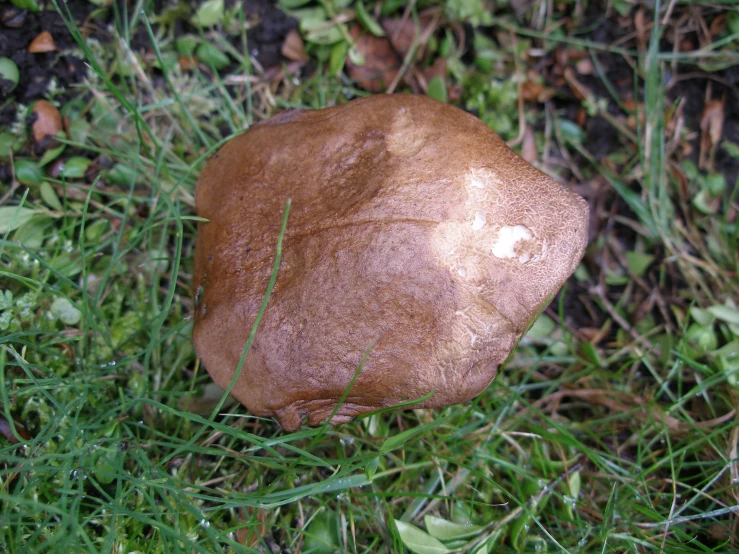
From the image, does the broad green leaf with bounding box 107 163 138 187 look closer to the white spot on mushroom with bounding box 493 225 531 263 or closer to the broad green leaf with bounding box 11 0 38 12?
the broad green leaf with bounding box 11 0 38 12

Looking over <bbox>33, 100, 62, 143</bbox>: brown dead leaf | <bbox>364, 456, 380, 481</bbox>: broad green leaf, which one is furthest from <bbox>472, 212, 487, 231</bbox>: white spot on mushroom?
<bbox>33, 100, 62, 143</bbox>: brown dead leaf

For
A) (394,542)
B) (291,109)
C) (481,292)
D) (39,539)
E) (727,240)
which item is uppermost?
(291,109)

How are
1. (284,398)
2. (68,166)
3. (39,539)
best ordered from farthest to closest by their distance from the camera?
(68,166)
(39,539)
(284,398)

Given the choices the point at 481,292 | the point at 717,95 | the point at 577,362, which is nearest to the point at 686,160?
the point at 717,95

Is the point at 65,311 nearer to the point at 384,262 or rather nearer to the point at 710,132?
the point at 384,262

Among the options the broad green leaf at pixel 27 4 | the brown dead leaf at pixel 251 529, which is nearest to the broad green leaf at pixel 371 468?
the brown dead leaf at pixel 251 529

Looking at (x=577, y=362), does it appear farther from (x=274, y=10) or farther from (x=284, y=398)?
(x=274, y=10)
